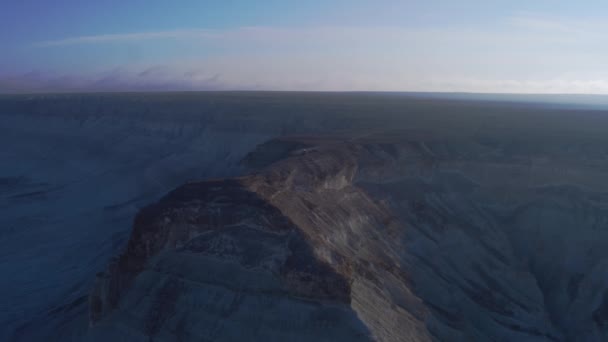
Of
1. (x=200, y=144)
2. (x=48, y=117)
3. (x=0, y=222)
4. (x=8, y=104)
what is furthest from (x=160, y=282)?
(x=8, y=104)

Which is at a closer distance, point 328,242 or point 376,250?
point 328,242

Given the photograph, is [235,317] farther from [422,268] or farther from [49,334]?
[422,268]

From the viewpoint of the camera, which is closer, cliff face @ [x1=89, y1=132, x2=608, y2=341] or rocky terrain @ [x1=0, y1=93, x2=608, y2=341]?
cliff face @ [x1=89, y1=132, x2=608, y2=341]

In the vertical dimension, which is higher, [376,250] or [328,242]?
[328,242]

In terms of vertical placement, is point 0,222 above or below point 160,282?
below
